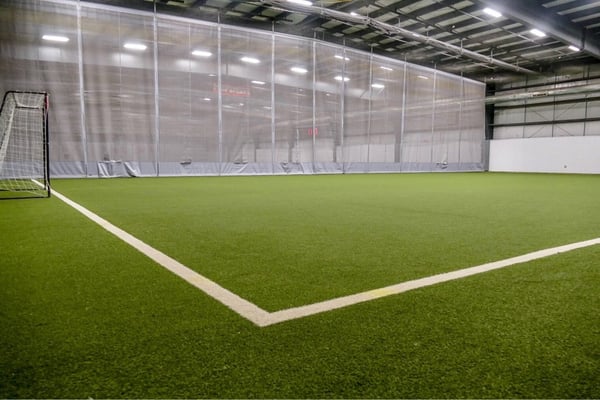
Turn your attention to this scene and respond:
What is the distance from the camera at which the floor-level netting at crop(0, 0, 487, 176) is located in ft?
40.5

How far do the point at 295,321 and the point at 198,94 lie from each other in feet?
45.8

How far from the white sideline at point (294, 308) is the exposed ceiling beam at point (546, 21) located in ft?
36.8

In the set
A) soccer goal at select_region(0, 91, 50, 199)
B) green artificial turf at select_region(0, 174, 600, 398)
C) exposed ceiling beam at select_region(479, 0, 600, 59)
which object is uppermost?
exposed ceiling beam at select_region(479, 0, 600, 59)

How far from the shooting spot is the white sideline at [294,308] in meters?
1.80

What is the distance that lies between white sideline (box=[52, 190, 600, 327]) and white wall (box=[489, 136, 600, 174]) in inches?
883

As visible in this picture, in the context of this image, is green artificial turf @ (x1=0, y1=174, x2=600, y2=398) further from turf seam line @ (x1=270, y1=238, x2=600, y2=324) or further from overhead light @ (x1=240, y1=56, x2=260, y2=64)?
overhead light @ (x1=240, y1=56, x2=260, y2=64)

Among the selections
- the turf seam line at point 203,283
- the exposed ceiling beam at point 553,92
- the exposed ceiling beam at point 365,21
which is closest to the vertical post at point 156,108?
the exposed ceiling beam at point 365,21

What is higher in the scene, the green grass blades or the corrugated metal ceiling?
the corrugated metal ceiling

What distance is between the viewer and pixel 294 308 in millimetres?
1879

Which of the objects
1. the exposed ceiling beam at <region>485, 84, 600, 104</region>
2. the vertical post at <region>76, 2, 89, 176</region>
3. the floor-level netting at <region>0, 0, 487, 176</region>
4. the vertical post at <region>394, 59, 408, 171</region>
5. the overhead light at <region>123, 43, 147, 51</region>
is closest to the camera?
the floor-level netting at <region>0, 0, 487, 176</region>

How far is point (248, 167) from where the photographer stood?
15.7 meters

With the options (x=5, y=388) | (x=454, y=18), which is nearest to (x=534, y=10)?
(x=454, y=18)

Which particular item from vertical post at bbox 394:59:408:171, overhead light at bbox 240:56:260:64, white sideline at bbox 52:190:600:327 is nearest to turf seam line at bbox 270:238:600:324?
white sideline at bbox 52:190:600:327

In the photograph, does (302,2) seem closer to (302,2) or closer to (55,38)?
(302,2)
